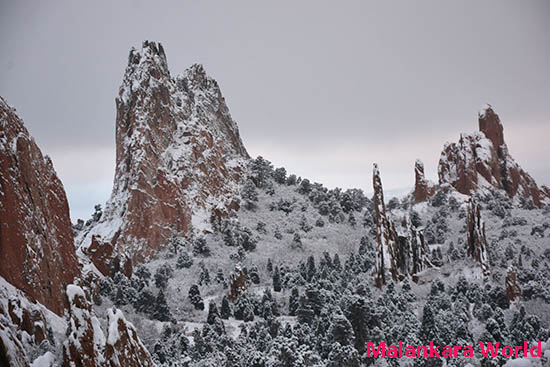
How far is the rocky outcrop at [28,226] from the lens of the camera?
24250 mm

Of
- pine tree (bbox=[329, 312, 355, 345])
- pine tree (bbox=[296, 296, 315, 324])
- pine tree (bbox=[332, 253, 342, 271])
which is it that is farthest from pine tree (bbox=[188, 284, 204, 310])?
pine tree (bbox=[329, 312, 355, 345])

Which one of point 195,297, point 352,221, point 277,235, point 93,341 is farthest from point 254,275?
point 93,341

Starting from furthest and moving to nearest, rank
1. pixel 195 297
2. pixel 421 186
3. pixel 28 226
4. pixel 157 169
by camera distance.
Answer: pixel 421 186 → pixel 157 169 → pixel 195 297 → pixel 28 226

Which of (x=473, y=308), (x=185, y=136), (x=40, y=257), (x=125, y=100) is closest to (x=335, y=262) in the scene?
(x=473, y=308)

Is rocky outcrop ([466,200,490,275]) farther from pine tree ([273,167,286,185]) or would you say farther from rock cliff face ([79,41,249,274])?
pine tree ([273,167,286,185])

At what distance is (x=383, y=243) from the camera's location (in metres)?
61.5

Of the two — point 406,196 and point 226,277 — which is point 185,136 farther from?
point 406,196

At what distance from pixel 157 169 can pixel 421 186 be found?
51583 mm

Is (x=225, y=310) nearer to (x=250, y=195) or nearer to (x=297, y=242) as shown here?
(x=297, y=242)

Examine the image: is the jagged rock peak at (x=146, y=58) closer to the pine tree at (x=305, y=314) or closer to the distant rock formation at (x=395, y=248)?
the distant rock formation at (x=395, y=248)

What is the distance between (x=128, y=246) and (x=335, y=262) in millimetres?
27374

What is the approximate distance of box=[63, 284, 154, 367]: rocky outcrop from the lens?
17.2m

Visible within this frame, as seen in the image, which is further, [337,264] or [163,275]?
[337,264]

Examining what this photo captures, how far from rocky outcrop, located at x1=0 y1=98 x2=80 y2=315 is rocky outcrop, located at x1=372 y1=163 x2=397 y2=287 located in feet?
123
